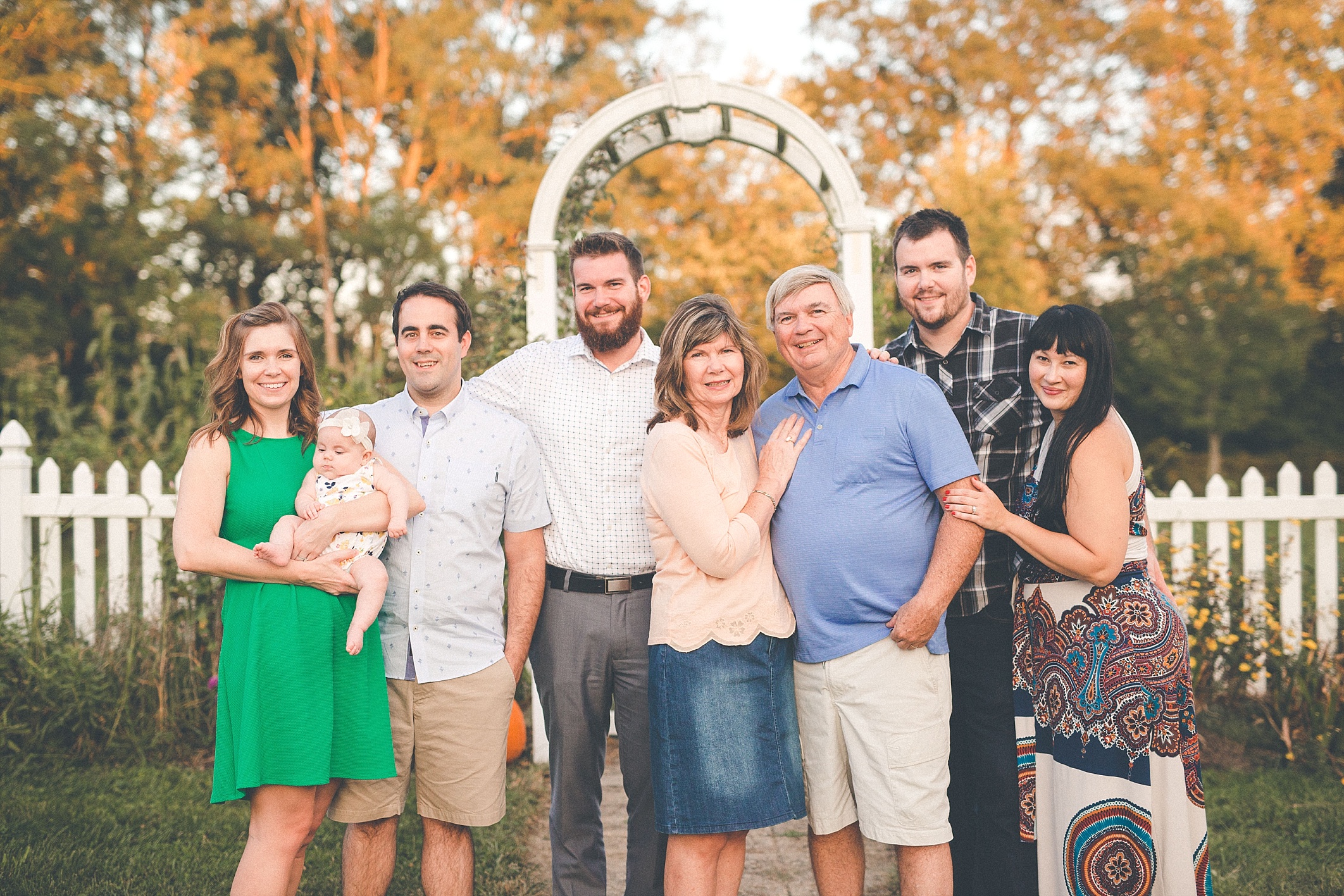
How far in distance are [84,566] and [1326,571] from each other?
20.0ft

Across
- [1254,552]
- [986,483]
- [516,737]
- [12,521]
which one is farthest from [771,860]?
[12,521]

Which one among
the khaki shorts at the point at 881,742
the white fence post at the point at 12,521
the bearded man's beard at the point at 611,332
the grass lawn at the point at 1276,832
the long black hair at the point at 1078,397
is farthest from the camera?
the white fence post at the point at 12,521

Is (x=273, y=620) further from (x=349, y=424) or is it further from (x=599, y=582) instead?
(x=599, y=582)

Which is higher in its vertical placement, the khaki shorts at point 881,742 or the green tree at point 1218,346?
the green tree at point 1218,346

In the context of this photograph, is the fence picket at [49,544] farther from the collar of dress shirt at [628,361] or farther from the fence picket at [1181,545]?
the fence picket at [1181,545]

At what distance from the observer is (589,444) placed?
2617mm

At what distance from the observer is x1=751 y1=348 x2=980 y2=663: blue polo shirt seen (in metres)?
2.28

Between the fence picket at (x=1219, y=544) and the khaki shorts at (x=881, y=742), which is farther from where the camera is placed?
the fence picket at (x=1219, y=544)

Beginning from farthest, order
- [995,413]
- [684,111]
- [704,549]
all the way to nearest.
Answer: [684,111]
[995,413]
[704,549]

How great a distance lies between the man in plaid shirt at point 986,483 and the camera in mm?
2553

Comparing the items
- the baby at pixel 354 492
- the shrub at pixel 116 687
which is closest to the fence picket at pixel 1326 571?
the baby at pixel 354 492

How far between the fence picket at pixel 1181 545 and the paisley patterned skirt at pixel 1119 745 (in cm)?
240

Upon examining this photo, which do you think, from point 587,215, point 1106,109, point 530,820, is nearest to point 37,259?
point 587,215

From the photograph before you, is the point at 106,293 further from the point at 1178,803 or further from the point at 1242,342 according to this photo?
the point at 1242,342
